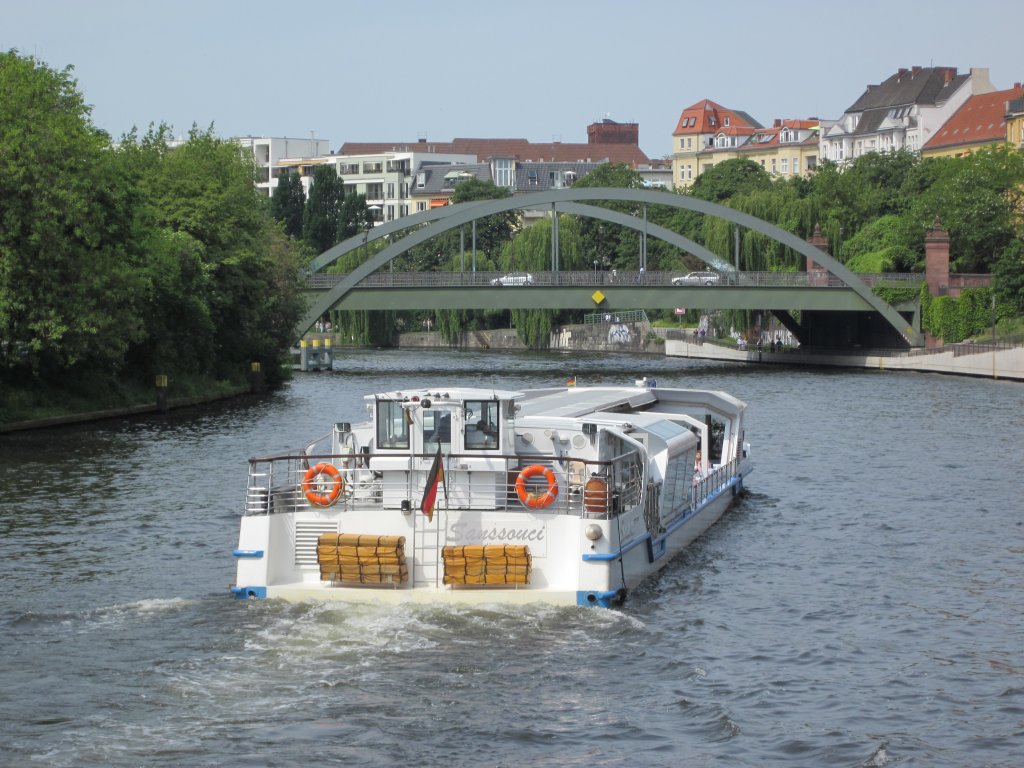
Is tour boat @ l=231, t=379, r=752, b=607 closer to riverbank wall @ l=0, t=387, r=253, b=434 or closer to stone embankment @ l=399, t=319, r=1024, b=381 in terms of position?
riverbank wall @ l=0, t=387, r=253, b=434

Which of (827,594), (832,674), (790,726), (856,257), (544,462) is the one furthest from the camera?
(856,257)

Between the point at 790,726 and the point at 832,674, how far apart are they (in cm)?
257

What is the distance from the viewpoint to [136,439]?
163ft

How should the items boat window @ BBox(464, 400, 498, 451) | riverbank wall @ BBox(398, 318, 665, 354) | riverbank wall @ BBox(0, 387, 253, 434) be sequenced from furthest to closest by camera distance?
riverbank wall @ BBox(398, 318, 665, 354), riverbank wall @ BBox(0, 387, 253, 434), boat window @ BBox(464, 400, 498, 451)

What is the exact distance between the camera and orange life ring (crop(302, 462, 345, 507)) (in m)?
24.0

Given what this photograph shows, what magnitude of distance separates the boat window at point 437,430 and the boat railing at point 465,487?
1.23 feet

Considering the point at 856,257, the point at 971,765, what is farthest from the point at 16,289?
the point at 856,257

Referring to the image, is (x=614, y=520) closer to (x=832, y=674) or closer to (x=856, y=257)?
(x=832, y=674)

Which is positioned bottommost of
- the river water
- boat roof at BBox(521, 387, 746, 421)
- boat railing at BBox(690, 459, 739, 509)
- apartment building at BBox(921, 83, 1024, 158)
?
the river water

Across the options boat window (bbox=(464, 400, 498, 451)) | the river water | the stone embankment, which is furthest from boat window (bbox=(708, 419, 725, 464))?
the stone embankment

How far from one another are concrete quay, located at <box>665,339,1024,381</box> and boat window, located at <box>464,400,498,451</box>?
5750cm

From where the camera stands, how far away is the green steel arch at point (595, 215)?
94.4 m

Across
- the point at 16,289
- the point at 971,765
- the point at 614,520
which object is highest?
the point at 16,289

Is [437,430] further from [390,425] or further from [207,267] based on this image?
[207,267]
